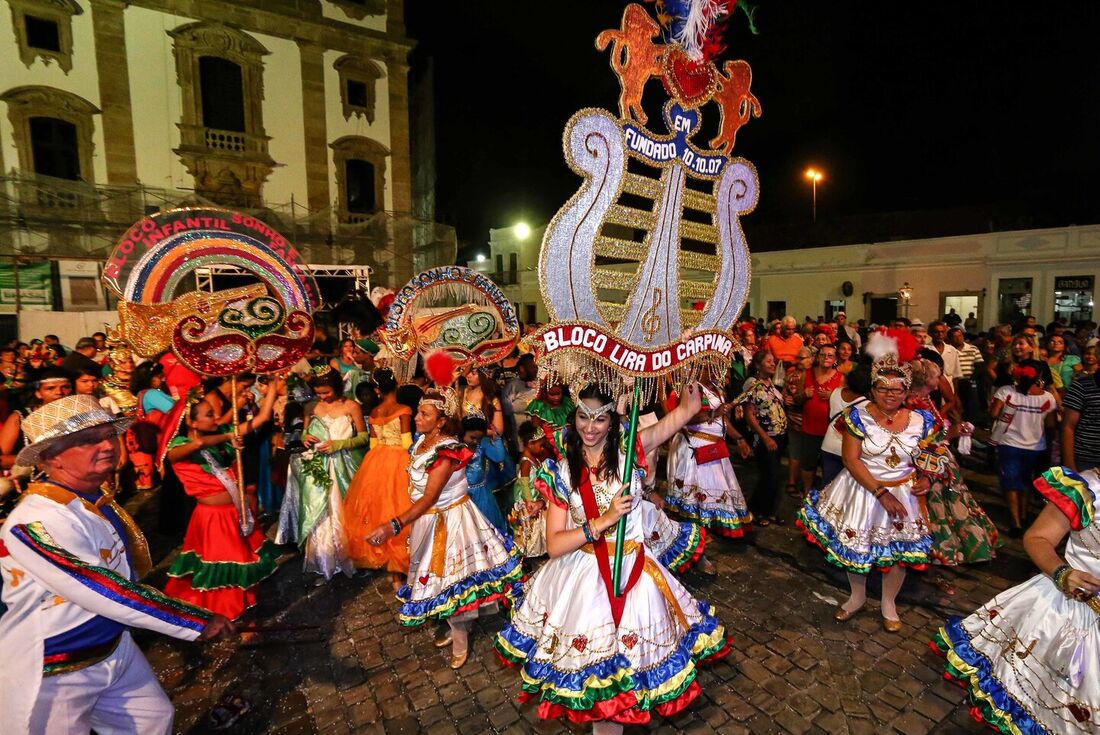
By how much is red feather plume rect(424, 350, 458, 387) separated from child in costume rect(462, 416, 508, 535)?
0.38 m

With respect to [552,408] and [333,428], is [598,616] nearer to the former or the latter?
[552,408]

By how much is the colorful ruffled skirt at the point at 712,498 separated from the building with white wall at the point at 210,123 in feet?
56.5

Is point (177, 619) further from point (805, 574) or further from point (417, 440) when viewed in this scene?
point (805, 574)

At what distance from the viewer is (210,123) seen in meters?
19.0

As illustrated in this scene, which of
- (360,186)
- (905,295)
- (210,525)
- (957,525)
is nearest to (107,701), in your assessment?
(210,525)

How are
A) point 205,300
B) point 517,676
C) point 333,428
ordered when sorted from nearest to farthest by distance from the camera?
1. point 517,676
2. point 205,300
3. point 333,428

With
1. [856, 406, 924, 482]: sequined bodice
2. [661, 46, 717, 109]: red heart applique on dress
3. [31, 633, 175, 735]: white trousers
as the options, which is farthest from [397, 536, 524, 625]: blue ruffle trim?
[661, 46, 717, 109]: red heart applique on dress

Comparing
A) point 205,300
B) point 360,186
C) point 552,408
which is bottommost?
point 552,408

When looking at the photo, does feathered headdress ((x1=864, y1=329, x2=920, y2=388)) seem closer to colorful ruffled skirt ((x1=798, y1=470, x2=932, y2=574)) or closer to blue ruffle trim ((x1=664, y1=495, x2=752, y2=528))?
colorful ruffled skirt ((x1=798, y1=470, x2=932, y2=574))

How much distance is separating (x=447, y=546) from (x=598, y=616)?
1420 millimetres

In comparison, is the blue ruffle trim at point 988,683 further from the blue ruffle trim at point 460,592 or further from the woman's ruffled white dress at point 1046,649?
the blue ruffle trim at point 460,592

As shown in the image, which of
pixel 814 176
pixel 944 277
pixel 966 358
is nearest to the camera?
pixel 966 358

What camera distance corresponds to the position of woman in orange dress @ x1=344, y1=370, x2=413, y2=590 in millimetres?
5320

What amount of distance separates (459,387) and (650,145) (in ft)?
11.2
